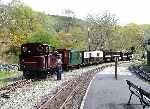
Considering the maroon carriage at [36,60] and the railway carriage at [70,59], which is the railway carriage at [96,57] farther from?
the maroon carriage at [36,60]

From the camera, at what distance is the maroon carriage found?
33481 mm

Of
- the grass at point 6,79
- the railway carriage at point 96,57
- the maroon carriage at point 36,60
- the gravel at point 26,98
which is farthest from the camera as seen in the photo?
the railway carriage at point 96,57

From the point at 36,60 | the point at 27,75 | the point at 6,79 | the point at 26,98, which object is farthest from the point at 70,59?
the point at 26,98

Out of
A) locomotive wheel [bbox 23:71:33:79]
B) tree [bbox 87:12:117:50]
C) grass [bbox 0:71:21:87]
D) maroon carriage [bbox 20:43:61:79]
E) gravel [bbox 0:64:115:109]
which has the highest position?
tree [bbox 87:12:117:50]

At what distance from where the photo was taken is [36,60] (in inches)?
1325

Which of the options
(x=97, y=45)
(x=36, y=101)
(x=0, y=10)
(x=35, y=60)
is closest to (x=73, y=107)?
(x=36, y=101)

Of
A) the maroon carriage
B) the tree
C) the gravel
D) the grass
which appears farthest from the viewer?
the tree

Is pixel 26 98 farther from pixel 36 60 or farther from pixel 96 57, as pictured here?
pixel 96 57

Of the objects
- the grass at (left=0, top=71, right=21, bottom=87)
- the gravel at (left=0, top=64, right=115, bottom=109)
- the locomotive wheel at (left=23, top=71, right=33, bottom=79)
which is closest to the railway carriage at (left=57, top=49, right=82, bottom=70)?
the grass at (left=0, top=71, right=21, bottom=87)

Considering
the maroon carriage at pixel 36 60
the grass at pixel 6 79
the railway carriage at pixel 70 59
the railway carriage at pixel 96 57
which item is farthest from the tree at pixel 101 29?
the maroon carriage at pixel 36 60

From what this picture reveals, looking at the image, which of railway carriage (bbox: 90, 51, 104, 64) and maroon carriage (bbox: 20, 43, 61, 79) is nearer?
maroon carriage (bbox: 20, 43, 61, 79)

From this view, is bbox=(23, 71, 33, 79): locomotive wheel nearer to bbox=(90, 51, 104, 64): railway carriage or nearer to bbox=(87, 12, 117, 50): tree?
bbox=(90, 51, 104, 64): railway carriage

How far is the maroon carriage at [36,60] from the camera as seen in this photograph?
1318 inches

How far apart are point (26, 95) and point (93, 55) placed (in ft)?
153
